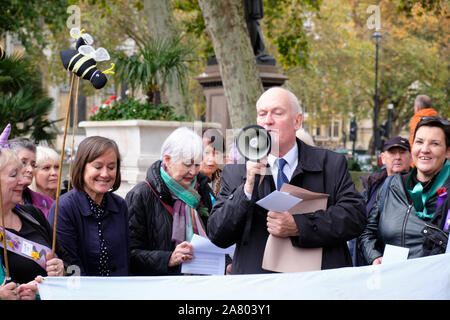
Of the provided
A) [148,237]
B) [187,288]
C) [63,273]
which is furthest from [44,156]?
[187,288]

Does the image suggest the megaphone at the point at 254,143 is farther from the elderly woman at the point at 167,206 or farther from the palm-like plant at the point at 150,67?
the palm-like plant at the point at 150,67

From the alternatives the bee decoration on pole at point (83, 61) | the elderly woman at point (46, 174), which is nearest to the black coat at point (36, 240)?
the bee decoration on pole at point (83, 61)

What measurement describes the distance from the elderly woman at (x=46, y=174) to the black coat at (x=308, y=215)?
7.85 ft

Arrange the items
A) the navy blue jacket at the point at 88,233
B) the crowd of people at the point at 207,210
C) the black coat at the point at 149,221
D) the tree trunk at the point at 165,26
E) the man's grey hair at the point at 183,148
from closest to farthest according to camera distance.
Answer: the crowd of people at the point at 207,210 < the navy blue jacket at the point at 88,233 < the black coat at the point at 149,221 < the man's grey hair at the point at 183,148 < the tree trunk at the point at 165,26

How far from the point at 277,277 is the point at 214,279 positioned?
0.99 feet

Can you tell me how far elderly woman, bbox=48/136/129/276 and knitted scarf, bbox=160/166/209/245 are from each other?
356 mm

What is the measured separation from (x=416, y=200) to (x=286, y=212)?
1203 millimetres

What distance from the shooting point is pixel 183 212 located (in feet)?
13.3

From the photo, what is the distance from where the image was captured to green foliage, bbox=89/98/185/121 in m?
8.68

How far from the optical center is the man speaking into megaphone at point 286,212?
295 centimetres

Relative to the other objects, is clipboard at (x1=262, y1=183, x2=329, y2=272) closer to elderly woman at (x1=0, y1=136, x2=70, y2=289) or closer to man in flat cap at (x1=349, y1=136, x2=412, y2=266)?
elderly woman at (x1=0, y1=136, x2=70, y2=289)

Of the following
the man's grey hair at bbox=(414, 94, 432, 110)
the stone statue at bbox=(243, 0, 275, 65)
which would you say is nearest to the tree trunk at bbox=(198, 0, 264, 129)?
the stone statue at bbox=(243, 0, 275, 65)

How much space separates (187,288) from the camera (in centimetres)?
297

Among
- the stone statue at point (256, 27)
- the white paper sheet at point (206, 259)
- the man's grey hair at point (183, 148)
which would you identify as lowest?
the white paper sheet at point (206, 259)
